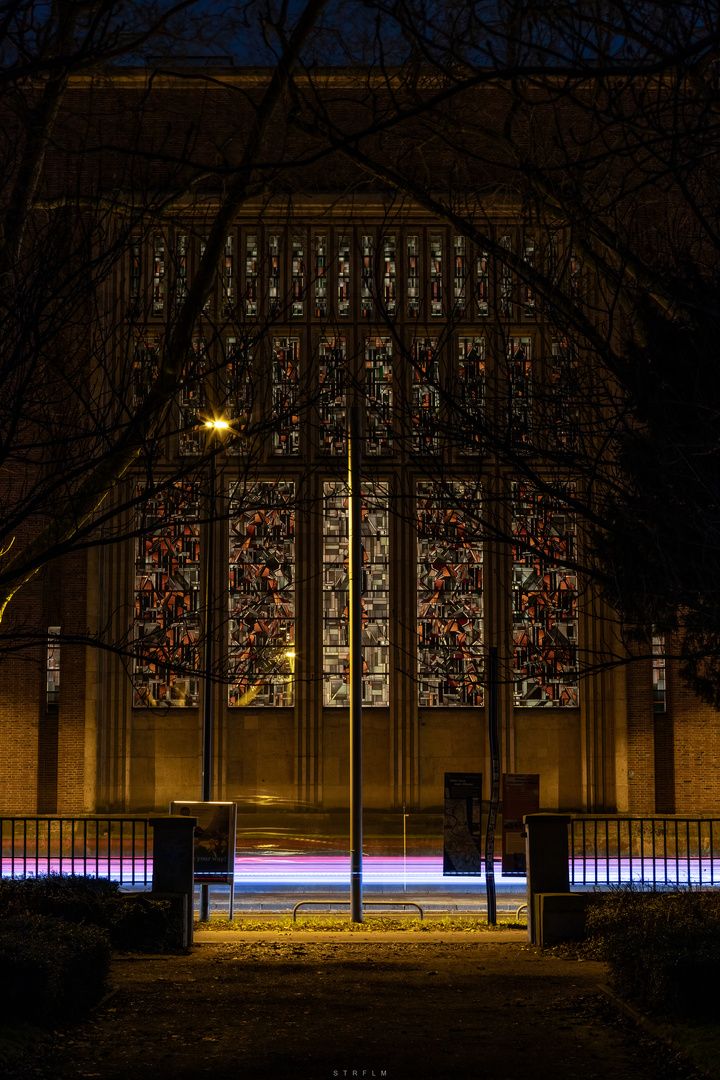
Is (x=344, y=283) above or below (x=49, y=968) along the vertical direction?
above

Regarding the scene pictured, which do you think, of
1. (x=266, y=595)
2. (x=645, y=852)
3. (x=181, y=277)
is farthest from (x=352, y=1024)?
(x=266, y=595)

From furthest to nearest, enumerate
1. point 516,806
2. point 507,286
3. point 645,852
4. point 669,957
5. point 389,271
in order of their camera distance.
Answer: point 389,271
point 645,852
point 516,806
point 507,286
point 669,957

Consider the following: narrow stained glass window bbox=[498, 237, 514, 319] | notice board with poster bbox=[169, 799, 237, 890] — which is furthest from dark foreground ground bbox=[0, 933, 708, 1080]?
narrow stained glass window bbox=[498, 237, 514, 319]

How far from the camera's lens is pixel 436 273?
29.6m

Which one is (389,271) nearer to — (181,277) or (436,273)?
(436,273)

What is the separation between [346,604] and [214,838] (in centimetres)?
1301

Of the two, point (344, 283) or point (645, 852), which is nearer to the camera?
point (645, 852)

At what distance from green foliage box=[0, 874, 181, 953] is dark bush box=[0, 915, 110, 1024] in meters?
2.60

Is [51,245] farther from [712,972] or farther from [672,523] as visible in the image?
[712,972]

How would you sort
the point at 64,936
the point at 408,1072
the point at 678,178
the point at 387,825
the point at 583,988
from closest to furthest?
the point at 678,178 → the point at 408,1072 → the point at 64,936 → the point at 583,988 → the point at 387,825

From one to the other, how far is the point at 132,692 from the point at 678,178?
24239mm

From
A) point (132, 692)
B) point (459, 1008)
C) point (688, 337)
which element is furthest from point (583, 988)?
point (132, 692)

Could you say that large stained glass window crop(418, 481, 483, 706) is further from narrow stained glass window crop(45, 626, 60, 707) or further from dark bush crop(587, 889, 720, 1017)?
dark bush crop(587, 889, 720, 1017)

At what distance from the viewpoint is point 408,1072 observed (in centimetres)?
750
